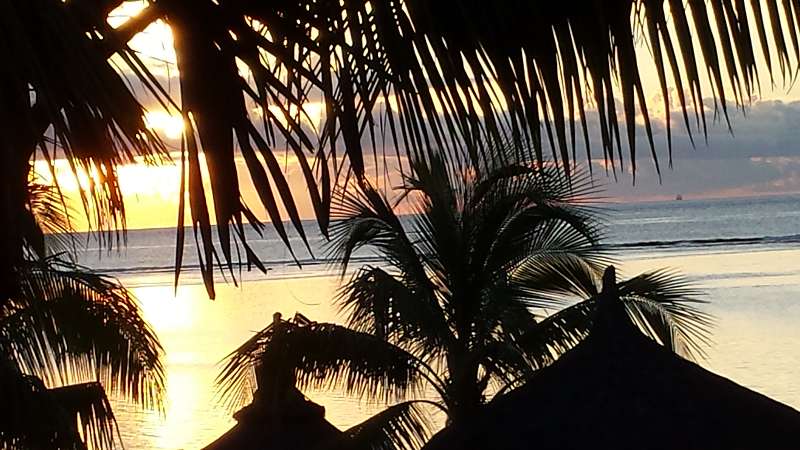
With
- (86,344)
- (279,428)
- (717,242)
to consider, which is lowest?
(717,242)

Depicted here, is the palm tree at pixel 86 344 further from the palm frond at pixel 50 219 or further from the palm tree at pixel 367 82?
the palm tree at pixel 367 82

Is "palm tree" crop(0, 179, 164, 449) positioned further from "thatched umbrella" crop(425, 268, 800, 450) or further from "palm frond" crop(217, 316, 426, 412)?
"thatched umbrella" crop(425, 268, 800, 450)

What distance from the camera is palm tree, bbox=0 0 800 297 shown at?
1134 mm

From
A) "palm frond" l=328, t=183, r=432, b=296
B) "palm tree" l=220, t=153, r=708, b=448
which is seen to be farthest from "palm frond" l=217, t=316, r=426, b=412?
"palm frond" l=328, t=183, r=432, b=296

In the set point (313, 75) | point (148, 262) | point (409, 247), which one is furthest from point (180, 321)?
point (313, 75)

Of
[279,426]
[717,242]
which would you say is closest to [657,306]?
[279,426]

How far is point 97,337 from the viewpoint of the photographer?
799 cm

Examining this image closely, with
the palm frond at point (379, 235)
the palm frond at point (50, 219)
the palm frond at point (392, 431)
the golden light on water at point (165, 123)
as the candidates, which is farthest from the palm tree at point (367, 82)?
the palm frond at point (379, 235)

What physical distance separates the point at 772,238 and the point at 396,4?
66.3 meters

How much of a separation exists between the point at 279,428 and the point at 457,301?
8.25ft

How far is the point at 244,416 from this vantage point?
8227 millimetres

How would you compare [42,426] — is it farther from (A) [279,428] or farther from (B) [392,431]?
(B) [392,431]

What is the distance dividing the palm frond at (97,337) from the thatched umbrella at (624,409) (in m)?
3.09

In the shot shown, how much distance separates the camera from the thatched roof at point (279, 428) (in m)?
7.97
